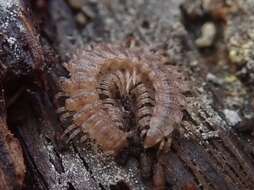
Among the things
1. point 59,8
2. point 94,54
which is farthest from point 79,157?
point 59,8

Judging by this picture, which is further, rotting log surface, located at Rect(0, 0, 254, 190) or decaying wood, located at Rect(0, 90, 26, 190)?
rotting log surface, located at Rect(0, 0, 254, 190)

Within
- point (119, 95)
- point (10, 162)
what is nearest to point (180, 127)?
point (119, 95)

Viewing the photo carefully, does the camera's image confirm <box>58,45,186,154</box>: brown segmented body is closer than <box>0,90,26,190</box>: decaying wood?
No

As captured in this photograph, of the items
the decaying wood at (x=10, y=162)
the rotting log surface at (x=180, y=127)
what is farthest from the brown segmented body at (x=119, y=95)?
the decaying wood at (x=10, y=162)

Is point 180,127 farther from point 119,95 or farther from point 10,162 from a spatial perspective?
point 10,162

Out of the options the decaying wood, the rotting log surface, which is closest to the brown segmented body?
the rotting log surface

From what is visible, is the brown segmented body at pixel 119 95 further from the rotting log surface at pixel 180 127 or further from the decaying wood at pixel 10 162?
the decaying wood at pixel 10 162

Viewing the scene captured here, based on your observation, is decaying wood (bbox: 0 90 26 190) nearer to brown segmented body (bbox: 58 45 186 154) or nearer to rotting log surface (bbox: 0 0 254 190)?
rotting log surface (bbox: 0 0 254 190)
